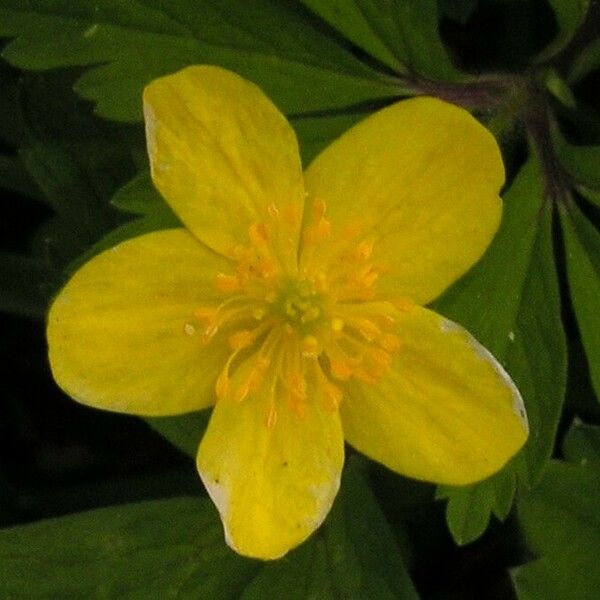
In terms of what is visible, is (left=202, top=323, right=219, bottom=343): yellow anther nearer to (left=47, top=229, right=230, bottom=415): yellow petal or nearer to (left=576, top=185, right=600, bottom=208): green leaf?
(left=47, top=229, right=230, bottom=415): yellow petal

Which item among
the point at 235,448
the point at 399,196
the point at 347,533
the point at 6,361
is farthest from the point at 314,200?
the point at 6,361

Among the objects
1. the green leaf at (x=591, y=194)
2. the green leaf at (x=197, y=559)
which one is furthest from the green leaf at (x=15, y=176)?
the green leaf at (x=591, y=194)

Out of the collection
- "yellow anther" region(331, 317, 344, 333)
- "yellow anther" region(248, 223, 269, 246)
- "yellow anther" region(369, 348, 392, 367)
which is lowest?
"yellow anther" region(369, 348, 392, 367)

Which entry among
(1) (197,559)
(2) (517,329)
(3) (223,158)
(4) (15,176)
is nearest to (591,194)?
(2) (517,329)

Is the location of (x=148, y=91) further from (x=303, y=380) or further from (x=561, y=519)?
(x=561, y=519)

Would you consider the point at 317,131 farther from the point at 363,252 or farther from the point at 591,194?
the point at 591,194

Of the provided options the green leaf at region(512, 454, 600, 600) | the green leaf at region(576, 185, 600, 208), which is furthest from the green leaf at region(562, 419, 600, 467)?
the green leaf at region(576, 185, 600, 208)
